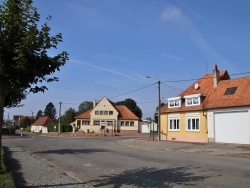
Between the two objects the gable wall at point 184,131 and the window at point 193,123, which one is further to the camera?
the window at point 193,123

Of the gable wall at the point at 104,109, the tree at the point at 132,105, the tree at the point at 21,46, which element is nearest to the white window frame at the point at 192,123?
the tree at the point at 21,46

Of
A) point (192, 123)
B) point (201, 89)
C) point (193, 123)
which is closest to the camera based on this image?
point (193, 123)

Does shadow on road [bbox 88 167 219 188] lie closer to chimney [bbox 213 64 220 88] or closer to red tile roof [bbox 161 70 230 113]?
red tile roof [bbox 161 70 230 113]

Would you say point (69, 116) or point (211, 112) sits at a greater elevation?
point (69, 116)

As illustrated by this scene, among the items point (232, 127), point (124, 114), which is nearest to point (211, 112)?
point (232, 127)

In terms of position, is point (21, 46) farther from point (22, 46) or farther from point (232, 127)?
point (232, 127)

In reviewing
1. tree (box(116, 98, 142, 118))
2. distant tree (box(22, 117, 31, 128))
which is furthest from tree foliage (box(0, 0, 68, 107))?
distant tree (box(22, 117, 31, 128))

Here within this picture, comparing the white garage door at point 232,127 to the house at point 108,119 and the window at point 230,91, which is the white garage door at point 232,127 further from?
the house at point 108,119

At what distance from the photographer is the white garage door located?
89.9 feet

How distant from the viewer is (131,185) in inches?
375

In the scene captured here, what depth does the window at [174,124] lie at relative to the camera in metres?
35.6

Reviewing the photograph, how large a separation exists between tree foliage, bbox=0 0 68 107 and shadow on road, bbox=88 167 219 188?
400 cm

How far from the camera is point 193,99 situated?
33.8 meters

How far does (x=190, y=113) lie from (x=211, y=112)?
3.20 meters
